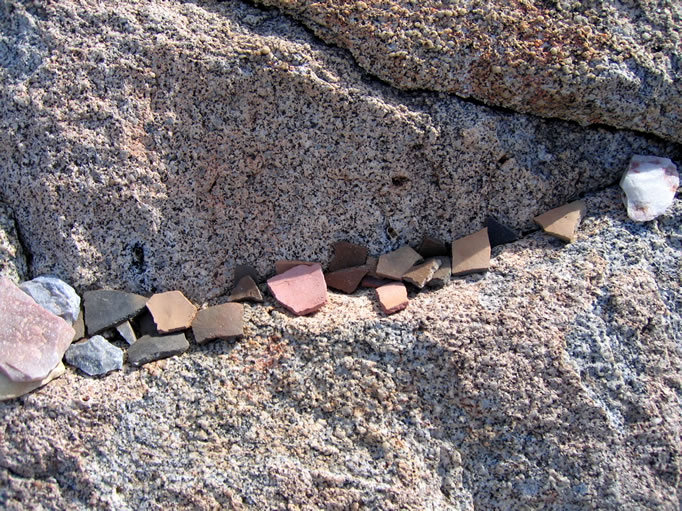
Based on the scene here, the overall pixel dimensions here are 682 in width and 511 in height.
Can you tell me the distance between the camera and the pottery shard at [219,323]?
127 cm

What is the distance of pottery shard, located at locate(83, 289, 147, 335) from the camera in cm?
128

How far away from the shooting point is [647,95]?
1.41m

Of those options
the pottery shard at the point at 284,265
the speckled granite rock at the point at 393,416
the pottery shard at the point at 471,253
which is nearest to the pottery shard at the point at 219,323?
the speckled granite rock at the point at 393,416

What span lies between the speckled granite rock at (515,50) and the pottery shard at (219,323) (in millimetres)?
630

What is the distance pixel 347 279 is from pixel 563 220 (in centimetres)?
53

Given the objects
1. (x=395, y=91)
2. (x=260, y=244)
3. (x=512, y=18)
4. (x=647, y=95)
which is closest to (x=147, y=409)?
(x=260, y=244)

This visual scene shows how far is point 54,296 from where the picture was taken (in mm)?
1270

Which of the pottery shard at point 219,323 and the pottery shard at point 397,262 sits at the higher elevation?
the pottery shard at point 397,262

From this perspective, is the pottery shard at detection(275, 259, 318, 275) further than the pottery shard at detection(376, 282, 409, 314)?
Yes

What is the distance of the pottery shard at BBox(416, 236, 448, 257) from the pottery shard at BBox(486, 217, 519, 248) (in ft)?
0.39

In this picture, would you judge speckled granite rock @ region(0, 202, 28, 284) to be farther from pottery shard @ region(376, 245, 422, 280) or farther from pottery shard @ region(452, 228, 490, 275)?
pottery shard @ region(452, 228, 490, 275)

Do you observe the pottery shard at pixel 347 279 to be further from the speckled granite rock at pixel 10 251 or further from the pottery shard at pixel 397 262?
the speckled granite rock at pixel 10 251

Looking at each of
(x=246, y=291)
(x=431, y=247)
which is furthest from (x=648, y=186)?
(x=246, y=291)

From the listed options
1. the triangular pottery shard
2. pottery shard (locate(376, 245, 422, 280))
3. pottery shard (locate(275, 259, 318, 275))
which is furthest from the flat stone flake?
the triangular pottery shard
